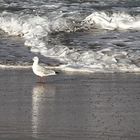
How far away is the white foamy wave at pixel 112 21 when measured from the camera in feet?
61.4

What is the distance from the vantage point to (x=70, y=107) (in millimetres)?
9492

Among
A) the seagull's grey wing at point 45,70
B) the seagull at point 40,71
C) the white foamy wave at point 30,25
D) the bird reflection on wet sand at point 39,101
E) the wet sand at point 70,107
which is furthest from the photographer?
the white foamy wave at point 30,25

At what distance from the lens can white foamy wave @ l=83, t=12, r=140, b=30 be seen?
18703mm

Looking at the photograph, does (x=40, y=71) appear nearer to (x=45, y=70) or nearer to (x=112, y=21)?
(x=45, y=70)

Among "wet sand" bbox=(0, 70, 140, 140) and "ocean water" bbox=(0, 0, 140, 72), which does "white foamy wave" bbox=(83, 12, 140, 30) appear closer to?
"ocean water" bbox=(0, 0, 140, 72)

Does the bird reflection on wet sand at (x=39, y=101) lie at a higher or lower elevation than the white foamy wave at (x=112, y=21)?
lower

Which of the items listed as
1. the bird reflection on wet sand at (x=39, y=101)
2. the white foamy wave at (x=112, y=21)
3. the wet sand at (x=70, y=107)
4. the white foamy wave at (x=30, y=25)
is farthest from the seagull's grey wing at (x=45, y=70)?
the white foamy wave at (x=112, y=21)

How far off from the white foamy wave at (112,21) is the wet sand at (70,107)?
22.5 feet

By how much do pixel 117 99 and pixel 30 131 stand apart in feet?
7.15

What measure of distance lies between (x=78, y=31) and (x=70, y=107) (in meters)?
8.50

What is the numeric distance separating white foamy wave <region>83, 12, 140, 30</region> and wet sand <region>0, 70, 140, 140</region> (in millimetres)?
6846

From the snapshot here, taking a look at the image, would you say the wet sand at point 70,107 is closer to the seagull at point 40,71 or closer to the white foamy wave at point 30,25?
the seagull at point 40,71

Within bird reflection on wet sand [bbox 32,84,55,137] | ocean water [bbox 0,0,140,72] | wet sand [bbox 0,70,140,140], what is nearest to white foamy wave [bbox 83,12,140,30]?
ocean water [bbox 0,0,140,72]

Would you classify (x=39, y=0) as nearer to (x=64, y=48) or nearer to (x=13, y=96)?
(x=64, y=48)
